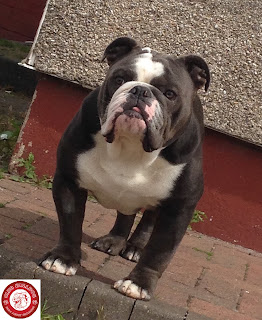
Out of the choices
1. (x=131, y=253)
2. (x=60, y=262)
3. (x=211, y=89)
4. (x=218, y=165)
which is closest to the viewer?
(x=60, y=262)

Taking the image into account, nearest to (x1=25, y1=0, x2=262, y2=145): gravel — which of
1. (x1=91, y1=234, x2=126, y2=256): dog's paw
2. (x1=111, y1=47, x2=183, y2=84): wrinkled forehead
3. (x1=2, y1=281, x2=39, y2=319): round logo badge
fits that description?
(x1=91, y1=234, x2=126, y2=256): dog's paw

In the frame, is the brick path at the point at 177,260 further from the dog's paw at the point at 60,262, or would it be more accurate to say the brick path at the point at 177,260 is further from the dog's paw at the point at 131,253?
the dog's paw at the point at 60,262

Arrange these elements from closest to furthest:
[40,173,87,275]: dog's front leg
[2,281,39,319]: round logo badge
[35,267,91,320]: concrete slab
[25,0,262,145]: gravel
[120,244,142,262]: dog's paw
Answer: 1. [2,281,39,319]: round logo badge
2. [35,267,91,320]: concrete slab
3. [40,173,87,275]: dog's front leg
4. [120,244,142,262]: dog's paw
5. [25,0,262,145]: gravel

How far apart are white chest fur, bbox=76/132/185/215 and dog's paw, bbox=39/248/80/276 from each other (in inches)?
14.7

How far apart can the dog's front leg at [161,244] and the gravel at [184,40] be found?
1902 mm

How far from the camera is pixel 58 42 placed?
546cm

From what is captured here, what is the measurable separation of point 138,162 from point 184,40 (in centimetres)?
209

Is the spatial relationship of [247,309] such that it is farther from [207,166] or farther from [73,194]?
[207,166]

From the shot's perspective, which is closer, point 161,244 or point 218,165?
point 161,244

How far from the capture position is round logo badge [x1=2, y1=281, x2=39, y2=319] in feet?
9.57

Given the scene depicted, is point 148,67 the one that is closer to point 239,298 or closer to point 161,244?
point 161,244

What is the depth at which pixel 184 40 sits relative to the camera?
5375 mm

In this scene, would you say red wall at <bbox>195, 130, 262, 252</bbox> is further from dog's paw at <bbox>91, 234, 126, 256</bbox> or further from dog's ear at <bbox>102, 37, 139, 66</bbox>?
dog's ear at <bbox>102, 37, 139, 66</bbox>

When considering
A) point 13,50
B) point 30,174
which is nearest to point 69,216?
point 30,174
